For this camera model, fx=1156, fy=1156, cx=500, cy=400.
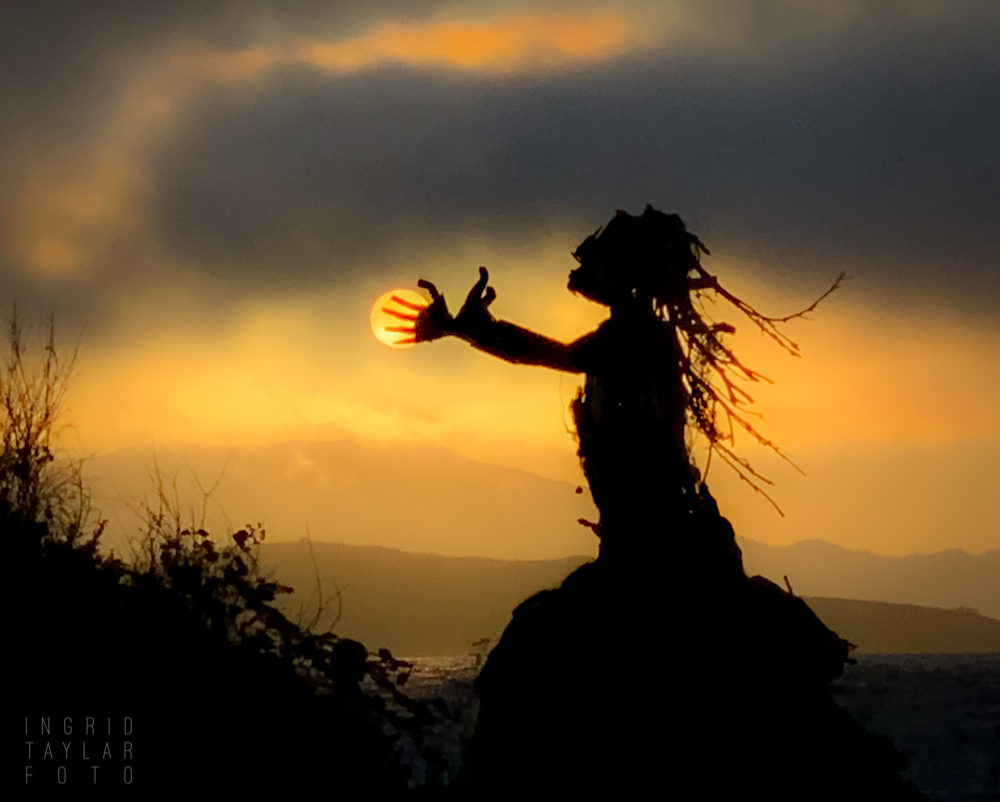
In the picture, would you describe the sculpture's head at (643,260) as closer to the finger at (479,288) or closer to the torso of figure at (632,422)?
the torso of figure at (632,422)

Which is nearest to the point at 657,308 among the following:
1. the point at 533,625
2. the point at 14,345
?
the point at 533,625

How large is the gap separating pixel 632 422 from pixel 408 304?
1.42 meters

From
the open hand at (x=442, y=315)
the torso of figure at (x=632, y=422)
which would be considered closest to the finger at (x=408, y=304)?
the open hand at (x=442, y=315)

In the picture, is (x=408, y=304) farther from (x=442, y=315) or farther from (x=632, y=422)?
(x=632, y=422)

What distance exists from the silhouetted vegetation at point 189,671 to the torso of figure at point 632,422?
7.41 feet

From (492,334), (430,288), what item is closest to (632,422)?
(492,334)

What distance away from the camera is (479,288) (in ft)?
20.8

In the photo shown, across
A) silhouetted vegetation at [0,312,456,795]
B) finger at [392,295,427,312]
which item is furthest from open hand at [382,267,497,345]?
silhouetted vegetation at [0,312,456,795]

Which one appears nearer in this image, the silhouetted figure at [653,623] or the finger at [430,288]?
the silhouetted figure at [653,623]

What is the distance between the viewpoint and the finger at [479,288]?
6.34 meters

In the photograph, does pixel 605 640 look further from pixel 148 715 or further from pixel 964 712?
pixel 964 712

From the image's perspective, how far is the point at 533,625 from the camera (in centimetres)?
597

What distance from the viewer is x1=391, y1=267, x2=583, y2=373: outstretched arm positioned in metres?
6.31

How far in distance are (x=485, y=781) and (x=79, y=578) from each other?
9.97 ft
